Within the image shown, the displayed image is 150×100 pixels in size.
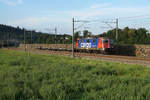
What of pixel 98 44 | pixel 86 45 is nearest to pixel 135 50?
pixel 98 44

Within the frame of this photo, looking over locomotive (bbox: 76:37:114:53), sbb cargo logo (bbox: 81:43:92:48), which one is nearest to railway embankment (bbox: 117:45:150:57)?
locomotive (bbox: 76:37:114:53)

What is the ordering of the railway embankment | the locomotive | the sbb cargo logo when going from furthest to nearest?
the sbb cargo logo < the locomotive < the railway embankment

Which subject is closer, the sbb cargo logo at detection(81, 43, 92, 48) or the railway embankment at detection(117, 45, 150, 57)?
the railway embankment at detection(117, 45, 150, 57)

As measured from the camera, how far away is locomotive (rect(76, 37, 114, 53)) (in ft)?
99.9

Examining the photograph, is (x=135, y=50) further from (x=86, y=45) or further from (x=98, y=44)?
(x=86, y=45)

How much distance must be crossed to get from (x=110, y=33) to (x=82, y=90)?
52.3 meters

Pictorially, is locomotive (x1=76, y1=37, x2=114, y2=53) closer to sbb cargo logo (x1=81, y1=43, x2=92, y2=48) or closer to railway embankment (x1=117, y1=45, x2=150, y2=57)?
sbb cargo logo (x1=81, y1=43, x2=92, y2=48)

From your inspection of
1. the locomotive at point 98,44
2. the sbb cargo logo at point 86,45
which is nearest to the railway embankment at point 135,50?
the locomotive at point 98,44

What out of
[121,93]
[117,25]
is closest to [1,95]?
[121,93]

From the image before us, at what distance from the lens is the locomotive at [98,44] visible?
30.4m

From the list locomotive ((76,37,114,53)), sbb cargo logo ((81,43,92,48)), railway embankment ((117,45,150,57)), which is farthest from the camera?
sbb cargo logo ((81,43,92,48))

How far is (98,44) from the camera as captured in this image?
3128cm

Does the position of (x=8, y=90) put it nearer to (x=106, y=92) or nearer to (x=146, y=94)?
(x=106, y=92)

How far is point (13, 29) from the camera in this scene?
142 metres
